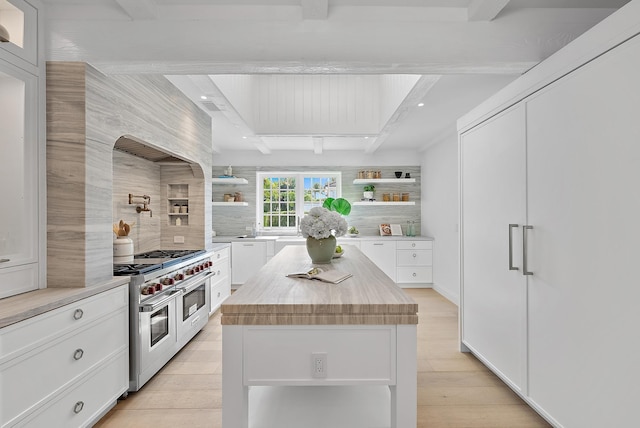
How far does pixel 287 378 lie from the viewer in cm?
141

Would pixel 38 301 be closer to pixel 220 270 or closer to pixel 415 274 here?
pixel 220 270

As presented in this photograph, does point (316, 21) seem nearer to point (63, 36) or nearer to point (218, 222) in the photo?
point (63, 36)

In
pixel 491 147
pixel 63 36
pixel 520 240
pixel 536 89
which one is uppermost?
pixel 63 36

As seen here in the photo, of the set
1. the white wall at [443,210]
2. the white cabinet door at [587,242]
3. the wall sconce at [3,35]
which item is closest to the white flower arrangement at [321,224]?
the white cabinet door at [587,242]

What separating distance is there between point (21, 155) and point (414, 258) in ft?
16.5

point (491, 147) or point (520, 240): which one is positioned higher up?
point (491, 147)

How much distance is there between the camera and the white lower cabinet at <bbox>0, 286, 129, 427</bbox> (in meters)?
1.44

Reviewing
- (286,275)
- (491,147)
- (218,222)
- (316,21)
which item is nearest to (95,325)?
(286,275)

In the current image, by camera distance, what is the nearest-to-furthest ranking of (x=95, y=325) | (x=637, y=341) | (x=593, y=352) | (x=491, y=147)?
(x=637, y=341) < (x=593, y=352) < (x=95, y=325) < (x=491, y=147)

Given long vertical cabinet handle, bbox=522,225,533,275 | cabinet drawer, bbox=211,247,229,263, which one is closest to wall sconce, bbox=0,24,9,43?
cabinet drawer, bbox=211,247,229,263

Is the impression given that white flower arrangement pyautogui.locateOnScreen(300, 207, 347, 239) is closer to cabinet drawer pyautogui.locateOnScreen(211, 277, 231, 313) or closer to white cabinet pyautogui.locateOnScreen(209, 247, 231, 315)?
white cabinet pyautogui.locateOnScreen(209, 247, 231, 315)

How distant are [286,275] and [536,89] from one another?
1862mm

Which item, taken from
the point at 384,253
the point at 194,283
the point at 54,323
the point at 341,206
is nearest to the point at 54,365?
the point at 54,323

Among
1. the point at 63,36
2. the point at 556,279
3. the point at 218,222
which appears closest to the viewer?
the point at 556,279
